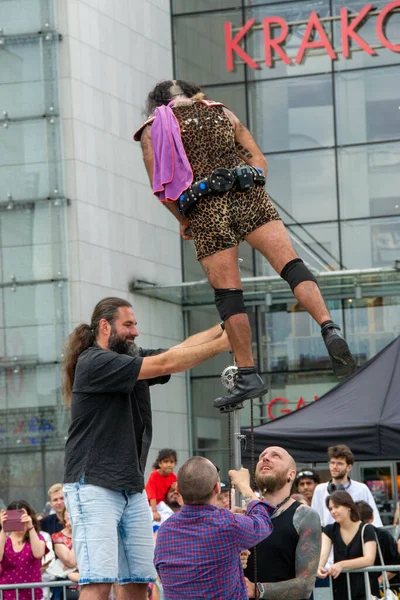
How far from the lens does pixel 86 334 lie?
7070 mm

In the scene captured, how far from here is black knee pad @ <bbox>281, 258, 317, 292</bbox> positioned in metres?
6.80

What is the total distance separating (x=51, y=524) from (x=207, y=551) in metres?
6.94

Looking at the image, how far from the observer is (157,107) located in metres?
6.97

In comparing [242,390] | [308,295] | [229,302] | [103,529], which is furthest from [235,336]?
[103,529]

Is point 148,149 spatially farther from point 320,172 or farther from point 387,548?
point 320,172

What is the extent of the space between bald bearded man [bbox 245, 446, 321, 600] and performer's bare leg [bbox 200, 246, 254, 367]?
80cm

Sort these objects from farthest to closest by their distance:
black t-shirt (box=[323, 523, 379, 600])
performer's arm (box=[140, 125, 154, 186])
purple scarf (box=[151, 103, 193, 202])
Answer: black t-shirt (box=[323, 523, 379, 600]) → performer's arm (box=[140, 125, 154, 186]) → purple scarf (box=[151, 103, 193, 202])

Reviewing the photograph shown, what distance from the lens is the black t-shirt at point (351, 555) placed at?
9.21 metres

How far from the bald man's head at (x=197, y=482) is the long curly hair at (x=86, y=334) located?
1010mm

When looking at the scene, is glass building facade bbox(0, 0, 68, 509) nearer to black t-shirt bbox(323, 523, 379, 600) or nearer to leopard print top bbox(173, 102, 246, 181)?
black t-shirt bbox(323, 523, 379, 600)

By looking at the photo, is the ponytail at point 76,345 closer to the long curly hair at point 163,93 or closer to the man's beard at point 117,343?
the man's beard at point 117,343

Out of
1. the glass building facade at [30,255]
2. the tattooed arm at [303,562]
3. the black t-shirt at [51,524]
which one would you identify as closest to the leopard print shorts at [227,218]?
the tattooed arm at [303,562]

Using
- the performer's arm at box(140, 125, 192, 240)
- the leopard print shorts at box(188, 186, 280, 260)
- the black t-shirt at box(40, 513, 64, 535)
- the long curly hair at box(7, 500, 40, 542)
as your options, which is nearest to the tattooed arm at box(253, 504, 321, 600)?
the leopard print shorts at box(188, 186, 280, 260)

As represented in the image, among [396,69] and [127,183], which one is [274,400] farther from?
[396,69]
